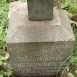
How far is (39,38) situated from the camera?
2.68 m

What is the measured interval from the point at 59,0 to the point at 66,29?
1269 millimetres

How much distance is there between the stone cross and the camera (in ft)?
8.88

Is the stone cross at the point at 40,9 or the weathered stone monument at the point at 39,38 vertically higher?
the stone cross at the point at 40,9

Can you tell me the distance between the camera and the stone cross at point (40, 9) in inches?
107

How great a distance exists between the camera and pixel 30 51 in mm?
2785

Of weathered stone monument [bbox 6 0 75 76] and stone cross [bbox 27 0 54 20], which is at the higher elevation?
stone cross [bbox 27 0 54 20]

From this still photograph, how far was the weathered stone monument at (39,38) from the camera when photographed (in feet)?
8.84

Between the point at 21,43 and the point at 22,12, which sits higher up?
the point at 22,12

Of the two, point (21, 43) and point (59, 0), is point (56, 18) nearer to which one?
point (21, 43)

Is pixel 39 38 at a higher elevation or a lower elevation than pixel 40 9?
lower

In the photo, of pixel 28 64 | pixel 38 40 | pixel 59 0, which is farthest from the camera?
Answer: pixel 59 0

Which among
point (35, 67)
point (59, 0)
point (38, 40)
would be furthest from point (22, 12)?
point (59, 0)

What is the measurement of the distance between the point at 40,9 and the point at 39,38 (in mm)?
327

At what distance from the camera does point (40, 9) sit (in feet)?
8.98
